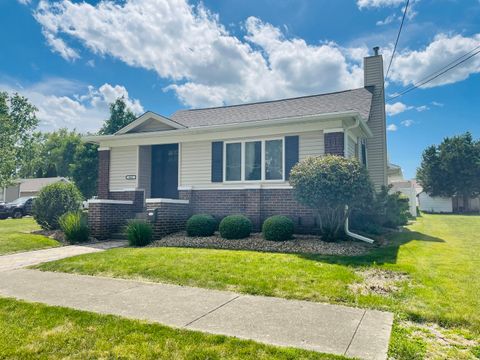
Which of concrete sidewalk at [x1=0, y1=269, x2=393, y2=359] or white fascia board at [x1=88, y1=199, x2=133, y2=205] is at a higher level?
white fascia board at [x1=88, y1=199, x2=133, y2=205]

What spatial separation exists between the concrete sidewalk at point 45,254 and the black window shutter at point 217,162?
3.64 m

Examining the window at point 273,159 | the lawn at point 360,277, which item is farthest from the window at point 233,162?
the lawn at point 360,277

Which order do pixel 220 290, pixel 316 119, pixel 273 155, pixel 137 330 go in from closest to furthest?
pixel 137 330
pixel 220 290
pixel 316 119
pixel 273 155

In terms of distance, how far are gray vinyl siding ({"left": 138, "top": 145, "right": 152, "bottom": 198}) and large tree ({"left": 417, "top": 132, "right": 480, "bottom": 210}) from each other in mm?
26905

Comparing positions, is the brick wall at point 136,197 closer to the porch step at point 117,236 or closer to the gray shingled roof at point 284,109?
the porch step at point 117,236

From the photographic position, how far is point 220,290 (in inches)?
196

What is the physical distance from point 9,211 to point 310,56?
23.3 metres

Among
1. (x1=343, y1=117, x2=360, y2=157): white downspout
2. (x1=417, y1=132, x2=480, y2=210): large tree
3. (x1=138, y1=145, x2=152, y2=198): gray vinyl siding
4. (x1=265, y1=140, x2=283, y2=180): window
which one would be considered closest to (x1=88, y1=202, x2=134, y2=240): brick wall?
(x1=138, y1=145, x2=152, y2=198): gray vinyl siding

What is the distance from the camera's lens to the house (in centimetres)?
1030

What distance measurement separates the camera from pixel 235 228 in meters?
9.25

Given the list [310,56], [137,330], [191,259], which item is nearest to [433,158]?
[310,56]

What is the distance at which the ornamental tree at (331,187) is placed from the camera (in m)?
8.31

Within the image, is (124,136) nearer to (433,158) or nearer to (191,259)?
(191,259)

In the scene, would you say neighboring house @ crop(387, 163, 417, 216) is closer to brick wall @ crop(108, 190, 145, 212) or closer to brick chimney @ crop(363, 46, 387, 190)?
brick chimney @ crop(363, 46, 387, 190)
